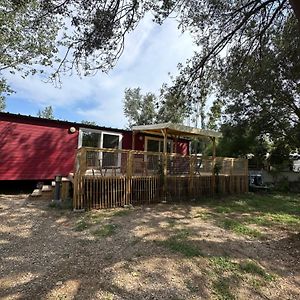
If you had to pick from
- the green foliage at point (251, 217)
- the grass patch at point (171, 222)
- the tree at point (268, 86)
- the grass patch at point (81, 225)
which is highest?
the tree at point (268, 86)

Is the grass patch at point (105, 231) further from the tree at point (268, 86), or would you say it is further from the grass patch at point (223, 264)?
the tree at point (268, 86)

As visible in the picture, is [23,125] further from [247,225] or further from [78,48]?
[247,225]

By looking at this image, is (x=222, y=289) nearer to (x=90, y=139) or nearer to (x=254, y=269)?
(x=254, y=269)

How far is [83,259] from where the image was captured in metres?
4.13

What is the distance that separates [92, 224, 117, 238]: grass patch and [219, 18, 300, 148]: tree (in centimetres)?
604

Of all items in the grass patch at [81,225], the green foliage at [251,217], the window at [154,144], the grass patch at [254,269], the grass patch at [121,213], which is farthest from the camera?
the window at [154,144]

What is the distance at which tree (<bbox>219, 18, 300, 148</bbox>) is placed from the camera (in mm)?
8211

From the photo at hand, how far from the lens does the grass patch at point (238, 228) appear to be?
5954 mm

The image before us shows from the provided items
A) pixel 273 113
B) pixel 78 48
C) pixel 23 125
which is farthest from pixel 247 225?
pixel 273 113

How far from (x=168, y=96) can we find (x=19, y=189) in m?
6.67

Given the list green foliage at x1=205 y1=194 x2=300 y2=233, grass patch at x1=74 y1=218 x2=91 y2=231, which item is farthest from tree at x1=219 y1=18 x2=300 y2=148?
grass patch at x1=74 y1=218 x2=91 y2=231

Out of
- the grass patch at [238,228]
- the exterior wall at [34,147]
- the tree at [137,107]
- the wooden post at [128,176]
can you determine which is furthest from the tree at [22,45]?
the tree at [137,107]

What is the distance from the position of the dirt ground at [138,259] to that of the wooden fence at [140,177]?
1030 millimetres

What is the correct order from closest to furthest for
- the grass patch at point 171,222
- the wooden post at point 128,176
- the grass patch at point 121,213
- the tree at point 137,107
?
the grass patch at point 171,222 → the grass patch at point 121,213 → the wooden post at point 128,176 → the tree at point 137,107
